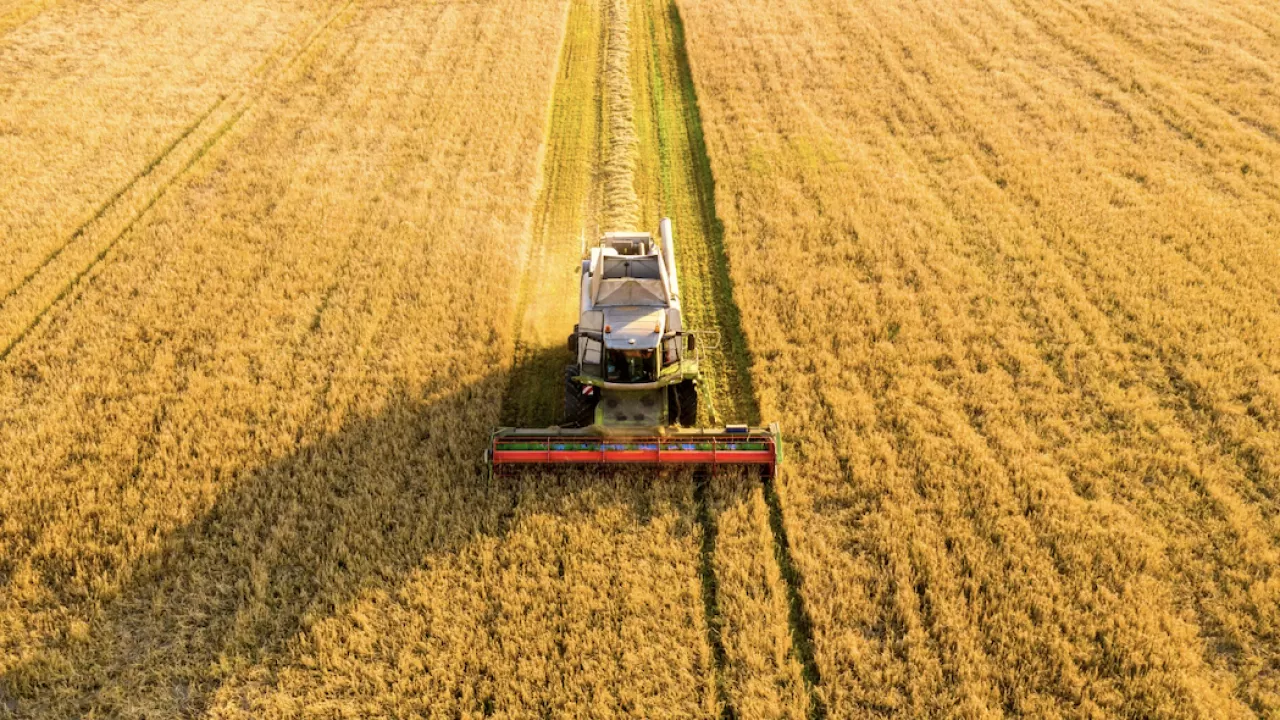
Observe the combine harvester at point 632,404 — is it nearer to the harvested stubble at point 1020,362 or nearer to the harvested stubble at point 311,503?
the harvested stubble at point 311,503

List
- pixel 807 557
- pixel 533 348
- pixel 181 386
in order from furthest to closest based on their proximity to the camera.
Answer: pixel 533 348
pixel 181 386
pixel 807 557

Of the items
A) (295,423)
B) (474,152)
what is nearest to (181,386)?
(295,423)

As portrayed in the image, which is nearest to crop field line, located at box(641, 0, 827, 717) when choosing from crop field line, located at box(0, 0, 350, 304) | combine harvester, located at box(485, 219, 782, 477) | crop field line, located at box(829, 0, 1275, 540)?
combine harvester, located at box(485, 219, 782, 477)

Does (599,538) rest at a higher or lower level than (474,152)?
lower

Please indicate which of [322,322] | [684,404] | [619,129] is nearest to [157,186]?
[322,322]

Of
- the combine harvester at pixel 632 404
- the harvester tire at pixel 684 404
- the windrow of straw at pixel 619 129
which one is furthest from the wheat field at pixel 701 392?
the harvester tire at pixel 684 404

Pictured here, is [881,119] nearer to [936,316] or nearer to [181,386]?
[936,316]

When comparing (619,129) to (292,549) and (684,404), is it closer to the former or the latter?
(684,404)
